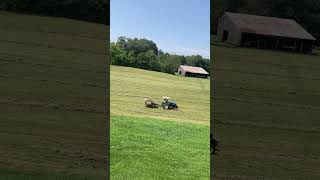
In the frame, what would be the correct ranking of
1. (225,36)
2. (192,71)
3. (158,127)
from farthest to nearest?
(158,127) < (192,71) < (225,36)

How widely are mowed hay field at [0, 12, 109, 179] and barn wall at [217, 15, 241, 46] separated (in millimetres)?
920

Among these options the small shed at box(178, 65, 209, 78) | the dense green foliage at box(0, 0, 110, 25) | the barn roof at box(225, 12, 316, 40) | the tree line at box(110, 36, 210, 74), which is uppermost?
the dense green foliage at box(0, 0, 110, 25)

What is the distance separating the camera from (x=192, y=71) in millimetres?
3436

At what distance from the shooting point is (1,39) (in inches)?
137

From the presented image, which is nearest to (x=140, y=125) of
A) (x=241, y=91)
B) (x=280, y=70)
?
(x=241, y=91)

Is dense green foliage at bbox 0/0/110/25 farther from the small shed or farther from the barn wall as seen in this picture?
the barn wall

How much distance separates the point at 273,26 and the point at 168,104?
107 centimetres

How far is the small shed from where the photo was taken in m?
3.42

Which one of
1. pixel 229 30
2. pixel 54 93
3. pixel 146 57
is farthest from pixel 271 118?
pixel 54 93

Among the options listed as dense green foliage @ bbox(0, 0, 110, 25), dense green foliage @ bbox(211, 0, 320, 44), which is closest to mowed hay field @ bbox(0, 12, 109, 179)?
dense green foliage @ bbox(0, 0, 110, 25)

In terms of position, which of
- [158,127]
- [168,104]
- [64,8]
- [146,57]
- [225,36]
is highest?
[64,8]

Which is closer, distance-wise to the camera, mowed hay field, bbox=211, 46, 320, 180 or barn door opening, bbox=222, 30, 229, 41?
barn door opening, bbox=222, 30, 229, 41

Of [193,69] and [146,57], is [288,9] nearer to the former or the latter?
[193,69]

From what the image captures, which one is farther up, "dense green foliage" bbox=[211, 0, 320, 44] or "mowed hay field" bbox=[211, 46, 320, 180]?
"dense green foliage" bbox=[211, 0, 320, 44]
